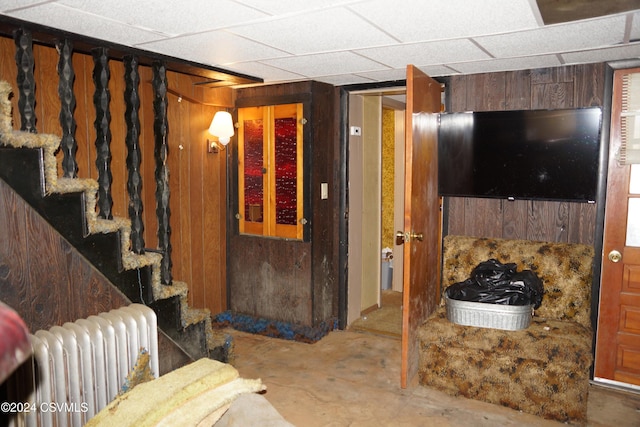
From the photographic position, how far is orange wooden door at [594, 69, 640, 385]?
127 inches

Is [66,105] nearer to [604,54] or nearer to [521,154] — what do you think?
[521,154]

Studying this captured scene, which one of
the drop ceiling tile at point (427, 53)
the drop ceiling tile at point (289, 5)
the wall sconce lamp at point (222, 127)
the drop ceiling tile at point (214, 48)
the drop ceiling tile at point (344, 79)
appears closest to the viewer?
the drop ceiling tile at point (289, 5)

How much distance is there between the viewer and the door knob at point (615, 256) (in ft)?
10.8

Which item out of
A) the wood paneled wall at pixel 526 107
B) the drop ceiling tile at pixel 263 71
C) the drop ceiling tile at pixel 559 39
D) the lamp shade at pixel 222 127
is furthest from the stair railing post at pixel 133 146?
the wood paneled wall at pixel 526 107

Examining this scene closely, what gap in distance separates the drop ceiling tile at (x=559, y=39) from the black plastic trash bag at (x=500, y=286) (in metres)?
1.42

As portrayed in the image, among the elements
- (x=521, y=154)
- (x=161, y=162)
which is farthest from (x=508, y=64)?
(x=161, y=162)

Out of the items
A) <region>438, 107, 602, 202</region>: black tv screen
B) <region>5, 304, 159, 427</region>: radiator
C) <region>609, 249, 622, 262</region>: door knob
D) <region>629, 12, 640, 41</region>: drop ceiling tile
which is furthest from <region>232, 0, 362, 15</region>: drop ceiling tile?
<region>609, 249, 622, 262</region>: door knob

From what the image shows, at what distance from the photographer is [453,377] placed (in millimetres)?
3221

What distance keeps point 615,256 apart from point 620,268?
90mm

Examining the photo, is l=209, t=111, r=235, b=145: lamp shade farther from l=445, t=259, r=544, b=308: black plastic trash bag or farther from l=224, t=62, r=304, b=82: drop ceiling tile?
l=445, t=259, r=544, b=308: black plastic trash bag

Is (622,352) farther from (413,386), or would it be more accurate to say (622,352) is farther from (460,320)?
(413,386)

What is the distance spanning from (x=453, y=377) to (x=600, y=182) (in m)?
1.70

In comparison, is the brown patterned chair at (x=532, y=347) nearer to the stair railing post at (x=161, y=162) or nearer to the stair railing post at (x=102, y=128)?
the stair railing post at (x=161, y=162)

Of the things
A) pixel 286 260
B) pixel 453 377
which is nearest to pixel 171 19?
pixel 286 260
